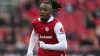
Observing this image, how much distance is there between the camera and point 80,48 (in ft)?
46.5

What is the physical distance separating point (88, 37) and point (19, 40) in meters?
2.34

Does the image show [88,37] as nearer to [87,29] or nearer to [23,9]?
[87,29]

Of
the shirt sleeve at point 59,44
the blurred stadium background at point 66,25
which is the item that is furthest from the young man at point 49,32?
the blurred stadium background at point 66,25

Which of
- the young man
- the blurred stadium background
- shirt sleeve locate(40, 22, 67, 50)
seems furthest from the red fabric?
the blurred stadium background

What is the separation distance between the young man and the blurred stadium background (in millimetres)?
5832

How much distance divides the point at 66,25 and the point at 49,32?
27.3 ft

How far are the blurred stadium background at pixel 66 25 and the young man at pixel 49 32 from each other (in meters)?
5.83

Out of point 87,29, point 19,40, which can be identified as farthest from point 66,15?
point 19,40

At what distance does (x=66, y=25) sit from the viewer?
1608 centimetres

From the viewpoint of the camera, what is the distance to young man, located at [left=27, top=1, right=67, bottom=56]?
301 inches

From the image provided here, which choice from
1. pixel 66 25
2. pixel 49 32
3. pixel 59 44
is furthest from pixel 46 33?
pixel 66 25

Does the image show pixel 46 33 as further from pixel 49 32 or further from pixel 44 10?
pixel 44 10

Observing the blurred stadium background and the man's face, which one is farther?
the blurred stadium background

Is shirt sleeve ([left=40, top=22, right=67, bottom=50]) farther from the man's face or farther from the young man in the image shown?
the man's face
